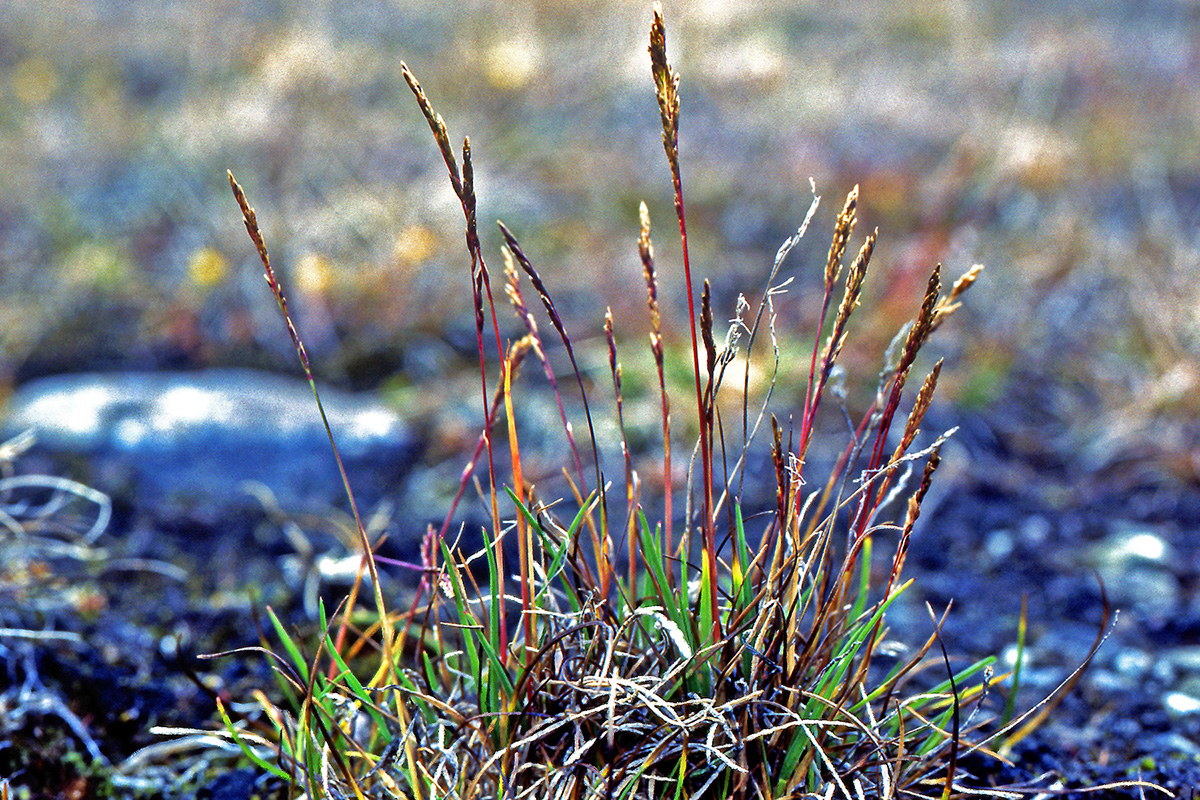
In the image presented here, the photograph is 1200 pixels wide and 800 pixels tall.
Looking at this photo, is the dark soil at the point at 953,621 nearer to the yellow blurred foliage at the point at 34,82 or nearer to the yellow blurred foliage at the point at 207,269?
the yellow blurred foliage at the point at 207,269

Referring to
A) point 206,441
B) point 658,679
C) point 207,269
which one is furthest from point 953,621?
point 207,269

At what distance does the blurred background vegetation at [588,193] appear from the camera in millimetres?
3209

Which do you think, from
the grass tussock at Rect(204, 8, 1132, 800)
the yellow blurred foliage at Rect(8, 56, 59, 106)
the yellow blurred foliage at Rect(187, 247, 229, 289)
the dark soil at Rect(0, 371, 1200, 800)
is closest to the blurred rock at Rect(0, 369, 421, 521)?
the dark soil at Rect(0, 371, 1200, 800)

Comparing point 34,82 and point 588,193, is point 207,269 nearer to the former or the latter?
point 588,193

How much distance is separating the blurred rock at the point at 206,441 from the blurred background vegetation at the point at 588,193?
309mm

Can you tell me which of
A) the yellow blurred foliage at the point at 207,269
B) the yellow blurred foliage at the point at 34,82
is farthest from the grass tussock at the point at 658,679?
the yellow blurred foliage at the point at 34,82

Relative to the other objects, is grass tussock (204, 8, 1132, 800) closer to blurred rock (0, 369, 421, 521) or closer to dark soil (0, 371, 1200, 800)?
dark soil (0, 371, 1200, 800)

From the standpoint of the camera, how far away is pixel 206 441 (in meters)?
2.65

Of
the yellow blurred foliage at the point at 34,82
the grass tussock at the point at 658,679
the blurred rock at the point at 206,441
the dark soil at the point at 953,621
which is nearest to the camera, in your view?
the grass tussock at the point at 658,679

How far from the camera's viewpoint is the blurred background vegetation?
3209 millimetres

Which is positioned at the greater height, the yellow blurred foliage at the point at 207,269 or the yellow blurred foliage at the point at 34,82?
the yellow blurred foliage at the point at 34,82

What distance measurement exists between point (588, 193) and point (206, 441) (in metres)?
2.33

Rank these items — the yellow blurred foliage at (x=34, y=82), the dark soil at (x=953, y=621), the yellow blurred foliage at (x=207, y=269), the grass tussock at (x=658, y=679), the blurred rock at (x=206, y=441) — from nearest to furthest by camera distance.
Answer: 1. the grass tussock at (x=658, y=679)
2. the dark soil at (x=953, y=621)
3. the blurred rock at (x=206, y=441)
4. the yellow blurred foliage at (x=207, y=269)
5. the yellow blurred foliage at (x=34, y=82)

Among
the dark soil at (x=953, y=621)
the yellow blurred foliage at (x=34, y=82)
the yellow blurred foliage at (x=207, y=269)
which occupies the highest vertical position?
the yellow blurred foliage at (x=34, y=82)
